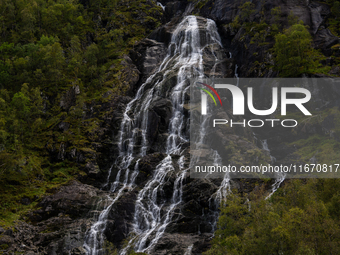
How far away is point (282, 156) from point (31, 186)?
43.2 m

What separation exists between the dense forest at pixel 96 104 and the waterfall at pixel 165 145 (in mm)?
6360

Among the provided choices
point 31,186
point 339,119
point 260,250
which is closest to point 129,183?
point 31,186

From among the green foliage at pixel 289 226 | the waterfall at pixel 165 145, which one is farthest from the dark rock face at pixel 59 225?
the green foliage at pixel 289 226

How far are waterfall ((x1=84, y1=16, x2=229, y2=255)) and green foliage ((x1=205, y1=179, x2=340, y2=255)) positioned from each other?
11554 millimetres

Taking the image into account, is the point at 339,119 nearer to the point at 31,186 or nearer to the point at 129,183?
the point at 129,183

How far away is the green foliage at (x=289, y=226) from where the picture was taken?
79.1ft

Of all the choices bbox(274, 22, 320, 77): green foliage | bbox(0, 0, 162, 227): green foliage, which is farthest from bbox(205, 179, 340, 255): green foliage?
bbox(0, 0, 162, 227): green foliage

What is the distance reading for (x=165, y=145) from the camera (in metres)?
56.9

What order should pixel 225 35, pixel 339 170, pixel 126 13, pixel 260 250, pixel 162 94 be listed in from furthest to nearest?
pixel 126 13
pixel 225 35
pixel 162 94
pixel 339 170
pixel 260 250

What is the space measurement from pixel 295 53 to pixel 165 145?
3066 cm

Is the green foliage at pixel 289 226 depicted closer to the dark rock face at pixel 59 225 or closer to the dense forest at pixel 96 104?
the dense forest at pixel 96 104

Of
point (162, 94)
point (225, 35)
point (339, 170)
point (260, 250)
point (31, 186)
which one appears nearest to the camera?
point (260, 250)

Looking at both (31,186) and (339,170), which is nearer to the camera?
(339,170)

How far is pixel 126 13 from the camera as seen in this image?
10394 cm
